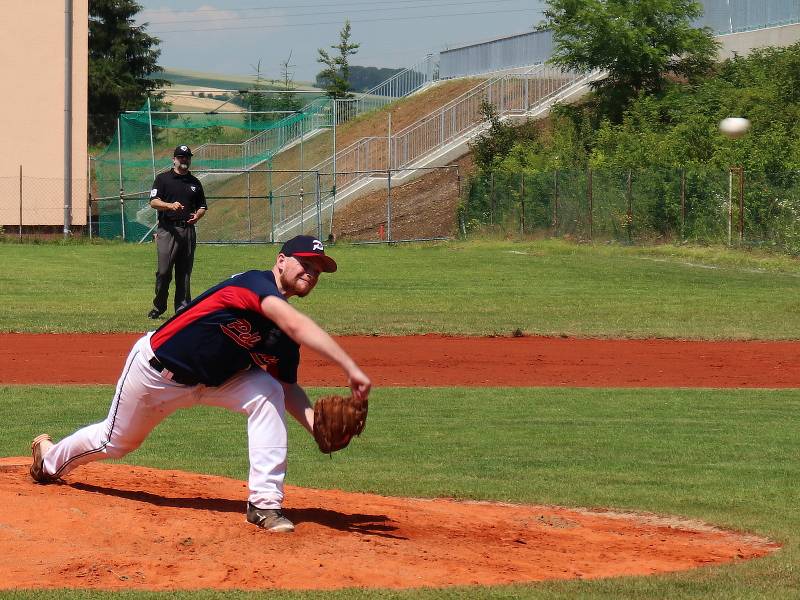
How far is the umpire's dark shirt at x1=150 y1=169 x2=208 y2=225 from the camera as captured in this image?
53.1 feet

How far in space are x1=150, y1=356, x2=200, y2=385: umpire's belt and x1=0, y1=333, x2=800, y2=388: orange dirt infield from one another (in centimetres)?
701

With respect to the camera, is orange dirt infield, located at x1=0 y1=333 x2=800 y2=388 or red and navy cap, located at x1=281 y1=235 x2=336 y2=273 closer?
red and navy cap, located at x1=281 y1=235 x2=336 y2=273

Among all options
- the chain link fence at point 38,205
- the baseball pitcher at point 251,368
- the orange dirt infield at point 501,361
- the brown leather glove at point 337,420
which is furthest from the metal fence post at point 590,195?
the brown leather glove at point 337,420

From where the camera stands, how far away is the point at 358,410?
19.5 feet

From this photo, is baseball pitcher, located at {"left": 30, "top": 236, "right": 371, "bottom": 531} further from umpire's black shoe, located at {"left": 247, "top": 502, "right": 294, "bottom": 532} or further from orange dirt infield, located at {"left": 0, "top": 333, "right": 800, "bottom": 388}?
orange dirt infield, located at {"left": 0, "top": 333, "right": 800, "bottom": 388}

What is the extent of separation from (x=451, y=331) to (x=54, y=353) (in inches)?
224

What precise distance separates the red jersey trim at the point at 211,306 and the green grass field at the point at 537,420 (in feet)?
4.58

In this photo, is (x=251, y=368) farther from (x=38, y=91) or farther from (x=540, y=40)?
(x=540, y=40)

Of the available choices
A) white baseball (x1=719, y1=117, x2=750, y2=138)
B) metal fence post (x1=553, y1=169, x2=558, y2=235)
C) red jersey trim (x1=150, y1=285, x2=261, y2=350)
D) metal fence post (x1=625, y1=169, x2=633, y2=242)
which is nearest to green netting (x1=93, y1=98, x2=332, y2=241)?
metal fence post (x1=553, y1=169, x2=558, y2=235)

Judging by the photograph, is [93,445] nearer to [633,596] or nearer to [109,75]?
[633,596]

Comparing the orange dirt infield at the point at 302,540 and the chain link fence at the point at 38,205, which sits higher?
the chain link fence at the point at 38,205

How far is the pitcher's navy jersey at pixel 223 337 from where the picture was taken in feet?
19.4

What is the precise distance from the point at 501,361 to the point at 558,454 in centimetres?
602

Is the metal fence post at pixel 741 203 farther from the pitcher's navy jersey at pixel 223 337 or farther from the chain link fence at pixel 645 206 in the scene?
the pitcher's navy jersey at pixel 223 337
